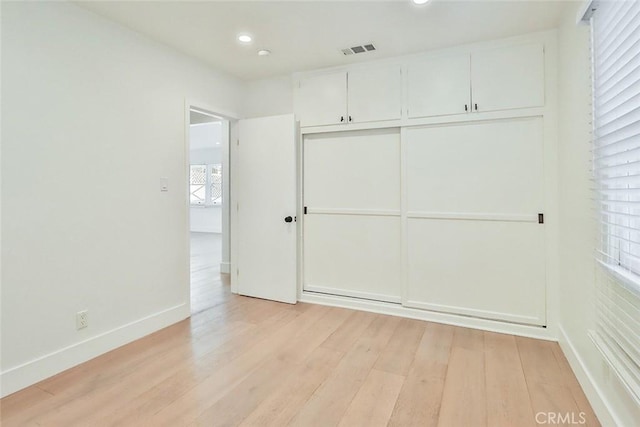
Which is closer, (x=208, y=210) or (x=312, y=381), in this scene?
(x=312, y=381)

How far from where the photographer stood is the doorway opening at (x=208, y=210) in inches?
158

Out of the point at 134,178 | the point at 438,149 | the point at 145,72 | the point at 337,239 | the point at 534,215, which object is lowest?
the point at 337,239

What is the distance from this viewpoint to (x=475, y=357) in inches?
93.6

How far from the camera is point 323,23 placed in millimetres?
2549

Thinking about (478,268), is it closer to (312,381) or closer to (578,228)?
(578,228)

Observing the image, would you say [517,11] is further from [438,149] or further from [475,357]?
[475,357]

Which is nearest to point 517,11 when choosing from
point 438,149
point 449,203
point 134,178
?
point 438,149

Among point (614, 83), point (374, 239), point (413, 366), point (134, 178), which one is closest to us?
point (614, 83)

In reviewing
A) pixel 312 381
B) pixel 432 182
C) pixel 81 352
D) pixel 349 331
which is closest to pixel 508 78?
pixel 432 182

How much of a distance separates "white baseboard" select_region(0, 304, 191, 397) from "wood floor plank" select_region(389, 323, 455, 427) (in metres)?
2.08

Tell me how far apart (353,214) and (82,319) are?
7.83ft

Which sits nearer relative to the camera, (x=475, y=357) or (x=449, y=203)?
(x=475, y=357)

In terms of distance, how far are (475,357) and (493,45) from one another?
2.48 meters

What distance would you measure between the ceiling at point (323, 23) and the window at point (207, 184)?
296 inches
